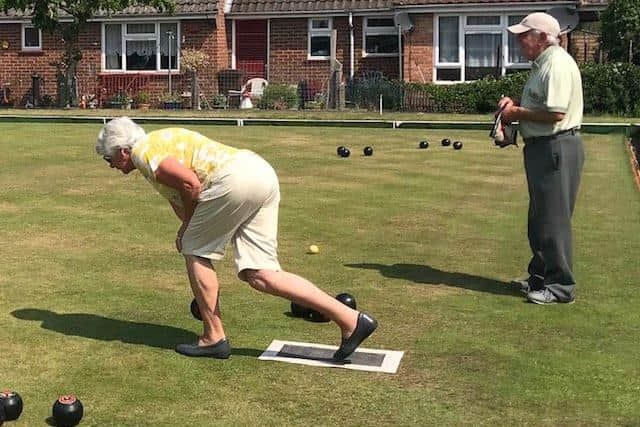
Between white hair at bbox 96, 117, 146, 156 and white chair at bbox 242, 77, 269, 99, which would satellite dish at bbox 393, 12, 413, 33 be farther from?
white hair at bbox 96, 117, 146, 156

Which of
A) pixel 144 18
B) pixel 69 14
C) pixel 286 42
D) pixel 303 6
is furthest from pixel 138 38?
pixel 303 6

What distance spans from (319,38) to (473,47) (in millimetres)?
5085

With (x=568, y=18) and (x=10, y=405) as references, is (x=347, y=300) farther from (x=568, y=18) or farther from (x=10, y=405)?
(x=568, y=18)

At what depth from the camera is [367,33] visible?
99.5 feet

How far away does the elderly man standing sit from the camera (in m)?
5.88

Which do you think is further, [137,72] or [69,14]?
[137,72]

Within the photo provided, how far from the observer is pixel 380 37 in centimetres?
3030

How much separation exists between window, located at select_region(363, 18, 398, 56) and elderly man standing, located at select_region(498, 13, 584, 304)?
80.2 feet

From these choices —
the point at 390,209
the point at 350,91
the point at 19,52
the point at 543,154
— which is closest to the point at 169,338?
the point at 543,154

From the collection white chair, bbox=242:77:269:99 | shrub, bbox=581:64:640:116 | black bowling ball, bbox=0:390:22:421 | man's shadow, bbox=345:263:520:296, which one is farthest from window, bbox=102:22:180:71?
black bowling ball, bbox=0:390:22:421

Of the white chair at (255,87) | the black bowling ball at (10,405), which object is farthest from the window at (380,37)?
the black bowling ball at (10,405)

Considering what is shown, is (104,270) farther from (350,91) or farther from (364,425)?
(350,91)

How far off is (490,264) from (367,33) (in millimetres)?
23779

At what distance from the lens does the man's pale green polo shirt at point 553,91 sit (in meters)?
5.85
